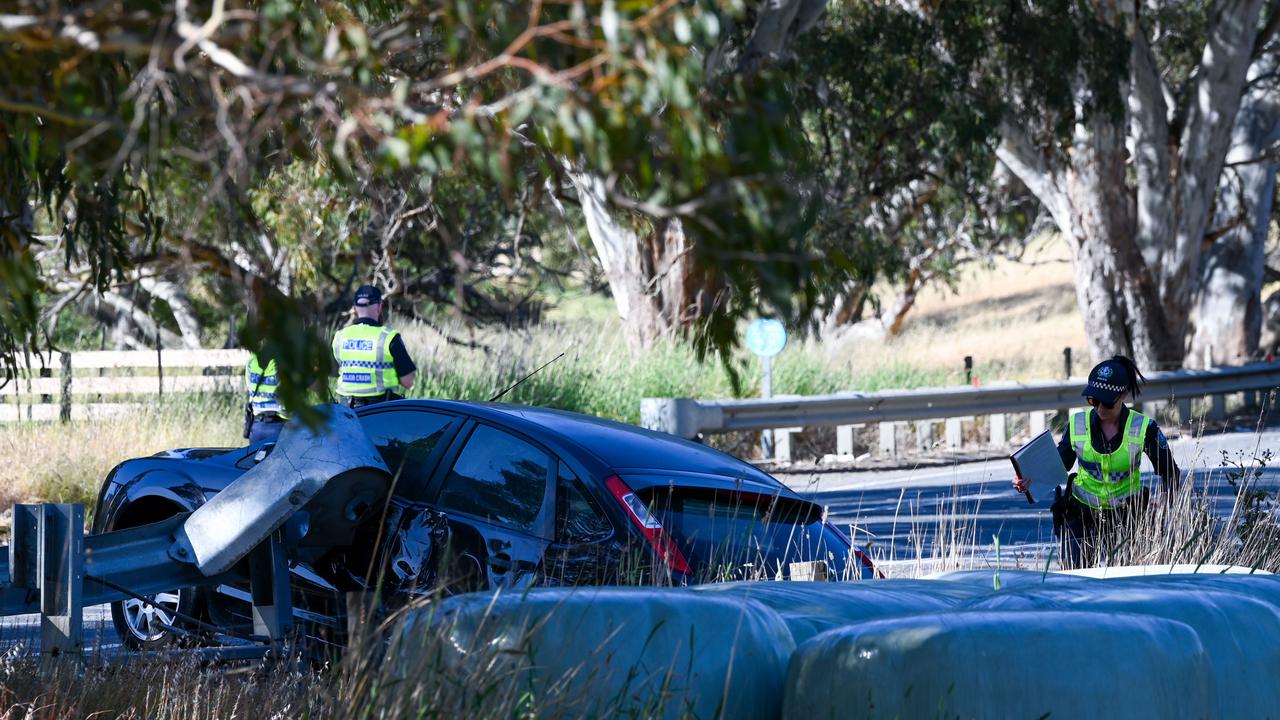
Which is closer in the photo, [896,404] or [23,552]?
[23,552]

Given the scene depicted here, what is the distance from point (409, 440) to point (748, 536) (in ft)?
5.18

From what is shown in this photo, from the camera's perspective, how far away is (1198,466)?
14250 mm

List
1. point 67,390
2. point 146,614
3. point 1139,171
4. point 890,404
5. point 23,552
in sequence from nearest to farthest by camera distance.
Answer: point 23,552 → point 146,614 → point 890,404 → point 67,390 → point 1139,171

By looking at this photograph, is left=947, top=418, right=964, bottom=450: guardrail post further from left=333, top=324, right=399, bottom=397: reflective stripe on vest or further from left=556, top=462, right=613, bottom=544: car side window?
left=556, top=462, right=613, bottom=544: car side window

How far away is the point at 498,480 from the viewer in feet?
22.3

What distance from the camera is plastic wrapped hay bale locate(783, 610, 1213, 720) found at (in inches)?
170

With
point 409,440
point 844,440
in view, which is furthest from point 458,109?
point 844,440

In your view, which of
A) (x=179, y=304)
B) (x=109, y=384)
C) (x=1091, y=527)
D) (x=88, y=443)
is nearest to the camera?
(x=1091, y=527)

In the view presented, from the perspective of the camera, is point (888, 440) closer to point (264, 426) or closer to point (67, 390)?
point (264, 426)

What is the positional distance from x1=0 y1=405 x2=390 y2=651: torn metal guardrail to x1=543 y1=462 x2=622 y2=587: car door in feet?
2.26

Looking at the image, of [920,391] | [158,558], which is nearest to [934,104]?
[920,391]

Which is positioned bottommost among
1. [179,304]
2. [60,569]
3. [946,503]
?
[946,503]

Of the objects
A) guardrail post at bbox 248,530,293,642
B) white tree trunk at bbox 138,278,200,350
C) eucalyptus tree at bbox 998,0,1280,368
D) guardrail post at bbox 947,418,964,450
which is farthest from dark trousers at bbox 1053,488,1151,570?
white tree trunk at bbox 138,278,200,350

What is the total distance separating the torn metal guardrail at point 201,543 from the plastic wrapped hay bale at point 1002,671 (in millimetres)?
1996
